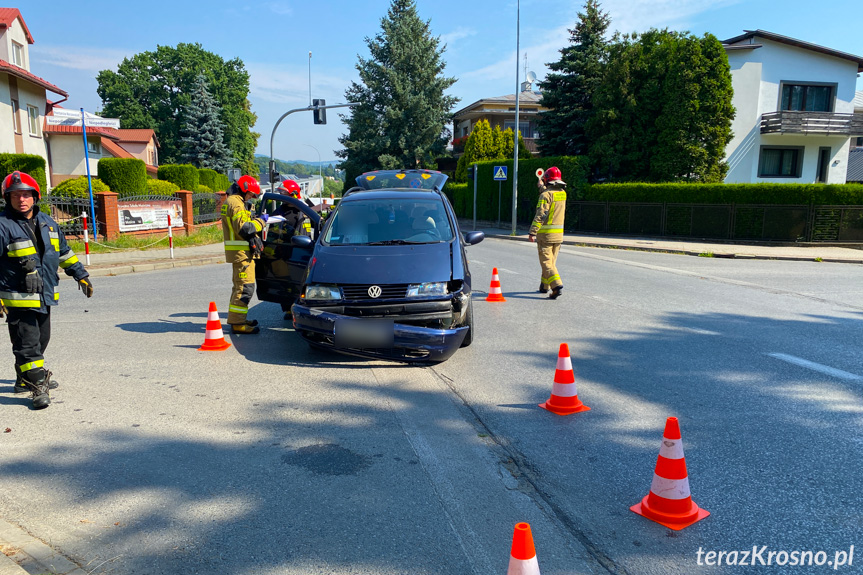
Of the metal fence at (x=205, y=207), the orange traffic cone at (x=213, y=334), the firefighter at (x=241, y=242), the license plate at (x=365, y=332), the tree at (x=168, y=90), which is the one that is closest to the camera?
the license plate at (x=365, y=332)

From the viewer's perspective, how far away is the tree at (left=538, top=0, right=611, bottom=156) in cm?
3175

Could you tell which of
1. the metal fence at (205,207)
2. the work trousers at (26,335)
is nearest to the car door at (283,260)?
the work trousers at (26,335)

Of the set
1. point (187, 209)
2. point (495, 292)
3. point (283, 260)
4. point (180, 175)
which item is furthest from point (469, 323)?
point (180, 175)

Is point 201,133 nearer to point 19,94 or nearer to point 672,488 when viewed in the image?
point 19,94

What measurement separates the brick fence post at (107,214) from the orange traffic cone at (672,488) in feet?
64.5

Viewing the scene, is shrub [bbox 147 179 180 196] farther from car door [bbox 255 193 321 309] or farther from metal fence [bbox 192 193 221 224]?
car door [bbox 255 193 321 309]

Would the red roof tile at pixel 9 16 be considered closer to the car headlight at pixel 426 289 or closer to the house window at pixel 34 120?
the house window at pixel 34 120

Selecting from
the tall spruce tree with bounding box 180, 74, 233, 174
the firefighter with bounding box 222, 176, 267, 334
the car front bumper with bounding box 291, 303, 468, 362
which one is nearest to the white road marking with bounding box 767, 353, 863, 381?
the car front bumper with bounding box 291, 303, 468, 362

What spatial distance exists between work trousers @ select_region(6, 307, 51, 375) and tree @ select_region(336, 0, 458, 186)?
4244 centimetres

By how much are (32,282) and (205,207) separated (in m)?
22.6

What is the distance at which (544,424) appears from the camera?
4.75 metres

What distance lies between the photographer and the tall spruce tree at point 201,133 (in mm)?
48656

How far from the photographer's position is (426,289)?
604cm

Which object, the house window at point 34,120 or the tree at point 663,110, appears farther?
the house window at point 34,120
